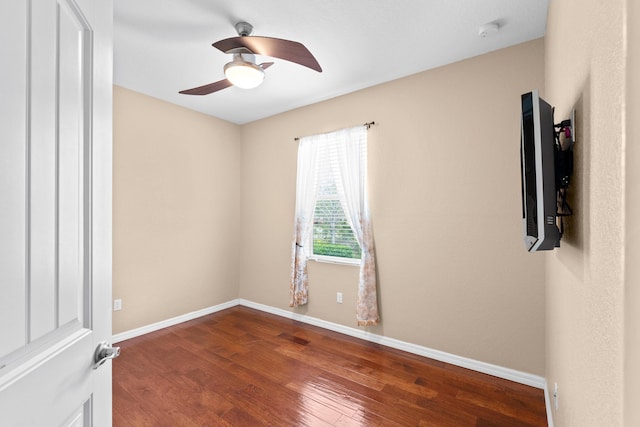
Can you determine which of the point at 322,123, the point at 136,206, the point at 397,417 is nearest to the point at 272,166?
the point at 322,123

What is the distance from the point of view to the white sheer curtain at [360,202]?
3.17m

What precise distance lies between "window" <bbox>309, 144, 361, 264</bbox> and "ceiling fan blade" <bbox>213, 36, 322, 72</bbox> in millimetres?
1480

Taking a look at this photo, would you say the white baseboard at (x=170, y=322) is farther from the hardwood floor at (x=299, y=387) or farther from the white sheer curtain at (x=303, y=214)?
the white sheer curtain at (x=303, y=214)

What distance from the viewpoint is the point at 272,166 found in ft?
13.9

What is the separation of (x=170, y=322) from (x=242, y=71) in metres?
3.08

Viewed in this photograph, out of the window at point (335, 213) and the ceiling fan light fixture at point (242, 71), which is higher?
the ceiling fan light fixture at point (242, 71)

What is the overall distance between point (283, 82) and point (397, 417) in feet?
10.3

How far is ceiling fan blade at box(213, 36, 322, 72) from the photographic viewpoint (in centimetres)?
202

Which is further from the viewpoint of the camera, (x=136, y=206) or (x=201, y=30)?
(x=136, y=206)

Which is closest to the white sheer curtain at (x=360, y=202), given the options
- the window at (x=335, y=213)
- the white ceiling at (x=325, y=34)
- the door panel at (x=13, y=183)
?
the window at (x=335, y=213)

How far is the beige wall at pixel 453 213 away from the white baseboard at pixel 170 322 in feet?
4.96

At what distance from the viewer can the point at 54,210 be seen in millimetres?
746

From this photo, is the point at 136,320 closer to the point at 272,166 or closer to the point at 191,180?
the point at 191,180

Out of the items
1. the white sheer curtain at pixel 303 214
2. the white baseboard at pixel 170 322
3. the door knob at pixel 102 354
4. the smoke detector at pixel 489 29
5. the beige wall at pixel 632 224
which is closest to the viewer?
the beige wall at pixel 632 224
